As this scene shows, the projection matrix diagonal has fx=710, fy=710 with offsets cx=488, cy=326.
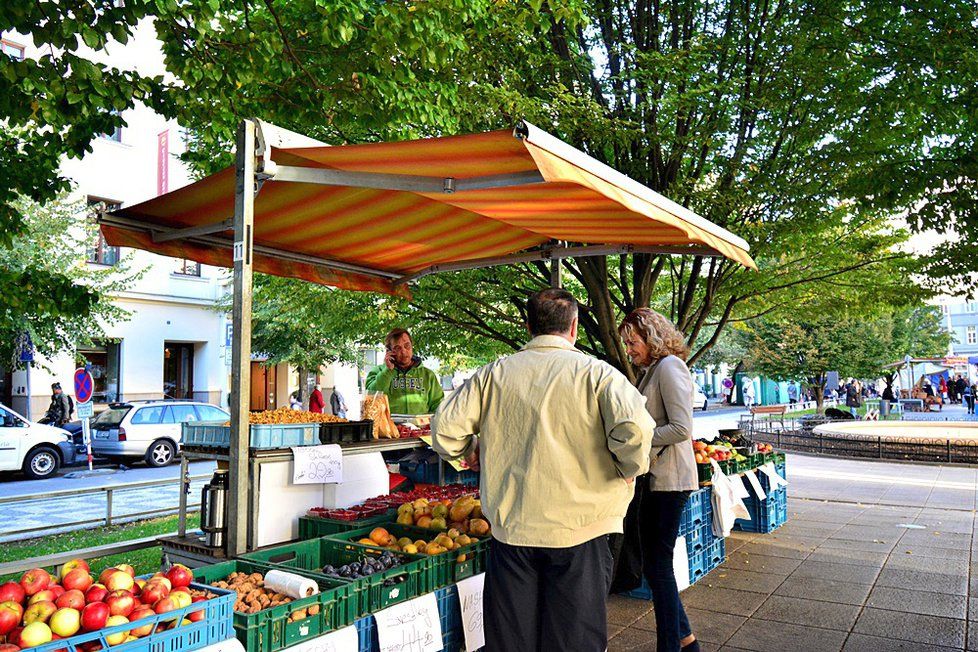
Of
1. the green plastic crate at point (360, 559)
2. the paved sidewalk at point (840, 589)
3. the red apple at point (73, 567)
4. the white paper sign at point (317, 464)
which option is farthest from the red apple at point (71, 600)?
the paved sidewalk at point (840, 589)

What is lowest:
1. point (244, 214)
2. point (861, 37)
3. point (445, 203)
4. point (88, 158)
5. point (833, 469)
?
point (833, 469)

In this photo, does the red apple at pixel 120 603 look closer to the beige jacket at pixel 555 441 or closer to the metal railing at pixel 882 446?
the beige jacket at pixel 555 441

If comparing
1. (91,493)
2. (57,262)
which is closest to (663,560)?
(91,493)

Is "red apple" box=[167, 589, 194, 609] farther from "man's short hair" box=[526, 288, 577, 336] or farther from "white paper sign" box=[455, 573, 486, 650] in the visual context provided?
"man's short hair" box=[526, 288, 577, 336]

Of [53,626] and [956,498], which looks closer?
[53,626]

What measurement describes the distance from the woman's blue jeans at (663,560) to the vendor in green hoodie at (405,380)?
8.92 feet

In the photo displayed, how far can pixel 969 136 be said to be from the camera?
6770mm

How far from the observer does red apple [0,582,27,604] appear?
2.60m

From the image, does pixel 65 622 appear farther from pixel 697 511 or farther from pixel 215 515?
pixel 697 511

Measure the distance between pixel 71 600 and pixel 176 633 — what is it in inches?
18.0

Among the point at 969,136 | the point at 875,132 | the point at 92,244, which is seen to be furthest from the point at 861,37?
the point at 92,244

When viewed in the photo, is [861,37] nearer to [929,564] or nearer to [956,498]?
[929,564]

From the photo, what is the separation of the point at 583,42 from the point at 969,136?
4942 mm

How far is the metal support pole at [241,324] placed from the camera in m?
3.62
